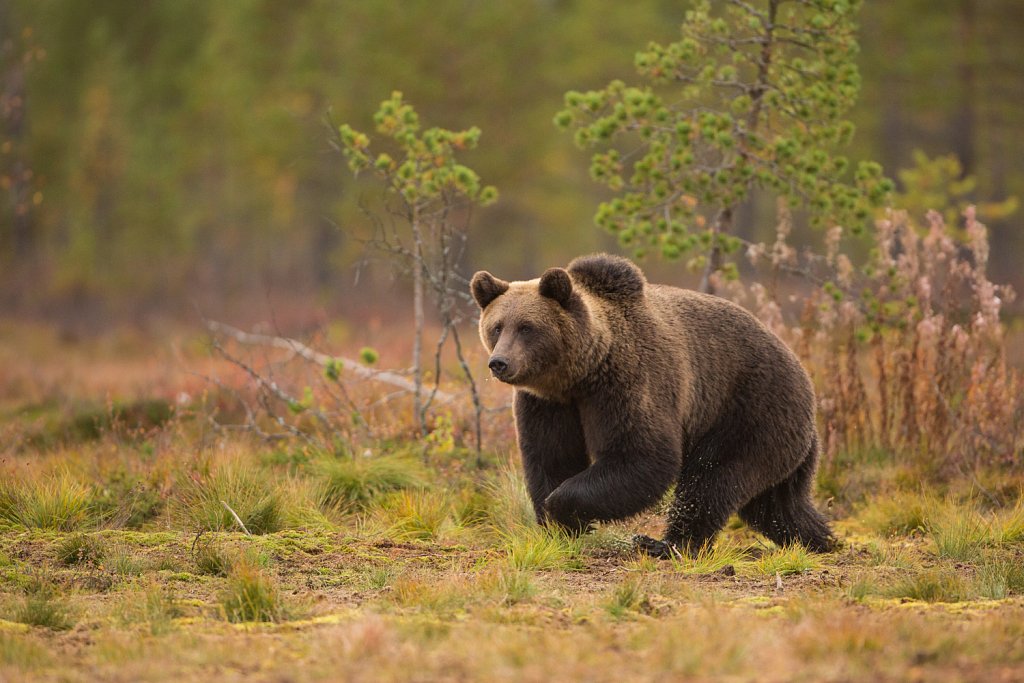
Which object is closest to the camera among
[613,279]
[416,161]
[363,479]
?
[613,279]

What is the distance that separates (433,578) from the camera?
609 cm

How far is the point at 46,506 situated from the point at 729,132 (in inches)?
246

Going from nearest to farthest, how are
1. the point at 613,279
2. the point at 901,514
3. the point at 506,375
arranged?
the point at 506,375 → the point at 613,279 → the point at 901,514

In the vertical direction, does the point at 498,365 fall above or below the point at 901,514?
above

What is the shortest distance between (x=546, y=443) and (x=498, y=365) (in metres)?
0.85

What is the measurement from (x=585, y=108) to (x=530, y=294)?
351 centimetres

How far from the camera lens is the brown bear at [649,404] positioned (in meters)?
6.67

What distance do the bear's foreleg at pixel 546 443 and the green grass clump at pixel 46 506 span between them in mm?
2838

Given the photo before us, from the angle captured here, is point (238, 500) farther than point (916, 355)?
No

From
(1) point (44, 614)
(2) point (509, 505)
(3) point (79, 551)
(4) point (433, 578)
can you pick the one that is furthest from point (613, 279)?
Answer: (1) point (44, 614)

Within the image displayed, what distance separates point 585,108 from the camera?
991 cm

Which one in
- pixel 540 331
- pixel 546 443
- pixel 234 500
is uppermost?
pixel 540 331

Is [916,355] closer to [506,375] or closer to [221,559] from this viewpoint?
[506,375]

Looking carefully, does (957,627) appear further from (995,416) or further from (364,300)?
(364,300)
